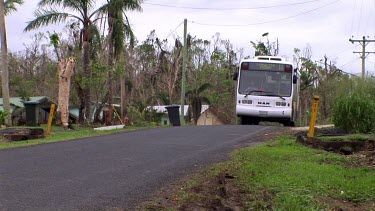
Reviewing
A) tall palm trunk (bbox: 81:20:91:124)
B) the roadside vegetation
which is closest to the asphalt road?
the roadside vegetation

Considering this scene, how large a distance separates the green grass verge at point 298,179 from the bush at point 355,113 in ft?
13.7

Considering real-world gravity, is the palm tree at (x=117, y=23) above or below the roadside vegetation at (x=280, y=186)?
above

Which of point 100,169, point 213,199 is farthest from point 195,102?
point 213,199

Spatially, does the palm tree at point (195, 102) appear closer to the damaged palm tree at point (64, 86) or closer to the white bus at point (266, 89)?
the white bus at point (266, 89)

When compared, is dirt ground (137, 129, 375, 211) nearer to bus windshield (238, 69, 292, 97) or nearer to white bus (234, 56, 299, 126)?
white bus (234, 56, 299, 126)

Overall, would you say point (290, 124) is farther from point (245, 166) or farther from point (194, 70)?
point (194, 70)

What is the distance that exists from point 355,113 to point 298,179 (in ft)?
25.6

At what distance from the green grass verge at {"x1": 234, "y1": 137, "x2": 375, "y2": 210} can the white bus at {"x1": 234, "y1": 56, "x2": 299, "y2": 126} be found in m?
11.5

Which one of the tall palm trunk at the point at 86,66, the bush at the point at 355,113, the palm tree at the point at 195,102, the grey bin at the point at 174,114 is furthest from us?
the palm tree at the point at 195,102

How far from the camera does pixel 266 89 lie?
→ 2259 centimetres

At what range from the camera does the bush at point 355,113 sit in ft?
47.6

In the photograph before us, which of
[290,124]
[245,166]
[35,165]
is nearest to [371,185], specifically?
[245,166]

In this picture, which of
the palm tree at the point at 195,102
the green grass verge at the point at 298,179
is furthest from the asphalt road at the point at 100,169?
the palm tree at the point at 195,102

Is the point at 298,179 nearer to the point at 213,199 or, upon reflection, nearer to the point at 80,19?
the point at 213,199
